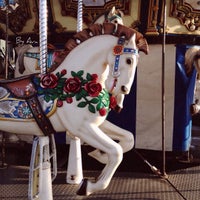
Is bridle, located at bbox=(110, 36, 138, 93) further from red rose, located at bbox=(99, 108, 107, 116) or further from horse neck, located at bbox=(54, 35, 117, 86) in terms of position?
red rose, located at bbox=(99, 108, 107, 116)

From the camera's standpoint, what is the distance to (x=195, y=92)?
4.78 metres

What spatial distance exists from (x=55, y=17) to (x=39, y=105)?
2288 millimetres

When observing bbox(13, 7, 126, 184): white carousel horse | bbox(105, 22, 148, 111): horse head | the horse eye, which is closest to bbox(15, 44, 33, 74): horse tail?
bbox(13, 7, 126, 184): white carousel horse

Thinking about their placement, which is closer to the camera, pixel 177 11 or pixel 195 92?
pixel 177 11

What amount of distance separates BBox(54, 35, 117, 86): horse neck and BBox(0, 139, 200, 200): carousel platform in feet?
4.70

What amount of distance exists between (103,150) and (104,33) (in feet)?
2.93

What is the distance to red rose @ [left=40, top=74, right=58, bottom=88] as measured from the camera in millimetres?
2674

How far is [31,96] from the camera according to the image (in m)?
2.72

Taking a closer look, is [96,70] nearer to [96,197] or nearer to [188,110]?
[96,197]

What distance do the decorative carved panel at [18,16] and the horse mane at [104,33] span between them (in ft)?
7.00

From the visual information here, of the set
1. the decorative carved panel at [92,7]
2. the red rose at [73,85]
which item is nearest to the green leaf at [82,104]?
the red rose at [73,85]

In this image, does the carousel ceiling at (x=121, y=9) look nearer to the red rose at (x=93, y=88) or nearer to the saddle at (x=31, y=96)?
the saddle at (x=31, y=96)

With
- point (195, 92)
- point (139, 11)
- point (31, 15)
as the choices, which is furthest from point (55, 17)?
point (195, 92)

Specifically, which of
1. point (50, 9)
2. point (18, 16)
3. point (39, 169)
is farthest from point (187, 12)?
point (39, 169)
